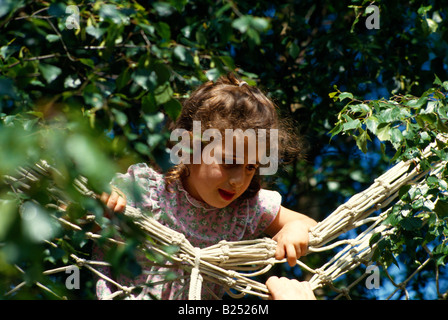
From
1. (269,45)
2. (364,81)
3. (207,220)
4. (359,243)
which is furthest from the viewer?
(269,45)

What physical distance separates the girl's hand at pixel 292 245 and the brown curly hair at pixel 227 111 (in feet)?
1.05

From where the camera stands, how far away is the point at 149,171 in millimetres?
1795

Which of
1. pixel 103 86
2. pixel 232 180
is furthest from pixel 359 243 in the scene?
pixel 103 86

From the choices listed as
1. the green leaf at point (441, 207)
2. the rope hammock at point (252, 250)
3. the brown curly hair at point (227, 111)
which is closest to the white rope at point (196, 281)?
the rope hammock at point (252, 250)

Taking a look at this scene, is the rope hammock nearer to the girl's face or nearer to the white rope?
the white rope

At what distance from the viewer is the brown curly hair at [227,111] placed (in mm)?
1740

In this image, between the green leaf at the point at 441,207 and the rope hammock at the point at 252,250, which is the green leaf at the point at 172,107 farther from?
the green leaf at the point at 441,207

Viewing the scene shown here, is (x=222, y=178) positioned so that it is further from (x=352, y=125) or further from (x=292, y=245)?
(x=352, y=125)

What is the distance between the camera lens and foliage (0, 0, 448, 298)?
0.79 meters

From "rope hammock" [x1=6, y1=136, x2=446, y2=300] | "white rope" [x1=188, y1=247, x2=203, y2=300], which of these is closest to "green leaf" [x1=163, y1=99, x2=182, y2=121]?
"rope hammock" [x1=6, y1=136, x2=446, y2=300]


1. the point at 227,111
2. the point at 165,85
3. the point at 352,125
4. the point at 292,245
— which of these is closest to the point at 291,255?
the point at 292,245

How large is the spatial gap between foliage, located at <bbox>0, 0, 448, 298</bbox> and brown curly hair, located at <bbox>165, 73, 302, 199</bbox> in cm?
6

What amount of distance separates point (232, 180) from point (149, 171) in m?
0.35
